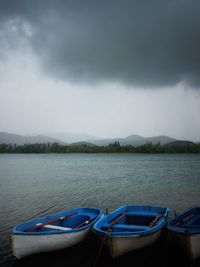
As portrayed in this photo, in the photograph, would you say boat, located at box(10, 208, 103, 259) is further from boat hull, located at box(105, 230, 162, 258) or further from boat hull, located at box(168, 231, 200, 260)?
boat hull, located at box(168, 231, 200, 260)

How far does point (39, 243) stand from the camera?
9.80m

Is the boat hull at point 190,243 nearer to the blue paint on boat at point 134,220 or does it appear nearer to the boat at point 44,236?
the blue paint on boat at point 134,220

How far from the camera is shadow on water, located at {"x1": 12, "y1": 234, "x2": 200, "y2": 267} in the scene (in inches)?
396

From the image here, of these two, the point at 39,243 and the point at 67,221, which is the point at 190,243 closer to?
the point at 39,243

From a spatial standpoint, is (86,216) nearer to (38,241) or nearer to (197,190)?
(38,241)

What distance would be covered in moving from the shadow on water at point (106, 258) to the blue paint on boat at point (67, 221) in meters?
1.15

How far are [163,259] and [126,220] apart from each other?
3.17 m

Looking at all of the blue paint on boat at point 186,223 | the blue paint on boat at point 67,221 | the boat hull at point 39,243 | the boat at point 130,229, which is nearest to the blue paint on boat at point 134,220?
the boat at point 130,229

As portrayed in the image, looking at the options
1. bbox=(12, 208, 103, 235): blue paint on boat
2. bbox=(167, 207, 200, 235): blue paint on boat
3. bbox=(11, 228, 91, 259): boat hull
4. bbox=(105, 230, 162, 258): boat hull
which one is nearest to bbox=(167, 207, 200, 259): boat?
bbox=(167, 207, 200, 235): blue paint on boat

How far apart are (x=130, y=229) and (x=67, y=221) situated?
4014mm

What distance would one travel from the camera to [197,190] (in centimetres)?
2962

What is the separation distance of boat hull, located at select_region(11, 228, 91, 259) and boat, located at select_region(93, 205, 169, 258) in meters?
1.37

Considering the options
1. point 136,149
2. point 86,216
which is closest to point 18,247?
point 86,216

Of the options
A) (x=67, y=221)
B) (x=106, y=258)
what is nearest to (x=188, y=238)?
(x=106, y=258)
